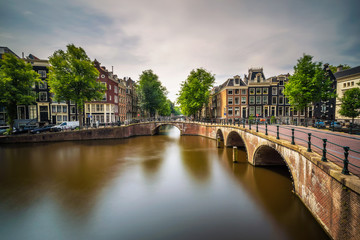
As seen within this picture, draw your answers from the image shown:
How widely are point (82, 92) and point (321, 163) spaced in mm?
32709

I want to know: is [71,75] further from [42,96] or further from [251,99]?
[251,99]

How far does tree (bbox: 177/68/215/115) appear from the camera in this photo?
37.7m

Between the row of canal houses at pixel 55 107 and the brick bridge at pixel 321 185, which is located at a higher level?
the row of canal houses at pixel 55 107

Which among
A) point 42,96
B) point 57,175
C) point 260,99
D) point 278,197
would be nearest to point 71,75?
point 42,96

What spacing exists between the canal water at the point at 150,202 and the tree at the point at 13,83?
1497 cm

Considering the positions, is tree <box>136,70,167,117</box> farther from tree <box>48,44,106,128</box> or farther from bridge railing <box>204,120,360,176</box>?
bridge railing <box>204,120,360,176</box>

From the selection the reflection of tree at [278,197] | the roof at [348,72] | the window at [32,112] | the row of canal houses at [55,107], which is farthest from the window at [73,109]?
the roof at [348,72]

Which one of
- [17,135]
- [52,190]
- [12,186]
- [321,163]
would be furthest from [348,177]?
[17,135]

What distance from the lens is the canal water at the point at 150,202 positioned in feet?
23.3

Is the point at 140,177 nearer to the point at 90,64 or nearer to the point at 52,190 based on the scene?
the point at 52,190

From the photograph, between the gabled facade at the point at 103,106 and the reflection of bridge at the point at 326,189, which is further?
the gabled facade at the point at 103,106

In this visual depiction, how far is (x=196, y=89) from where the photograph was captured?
38.2m

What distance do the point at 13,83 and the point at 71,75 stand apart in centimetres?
931

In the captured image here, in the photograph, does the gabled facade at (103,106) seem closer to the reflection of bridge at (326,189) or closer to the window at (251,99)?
the window at (251,99)
